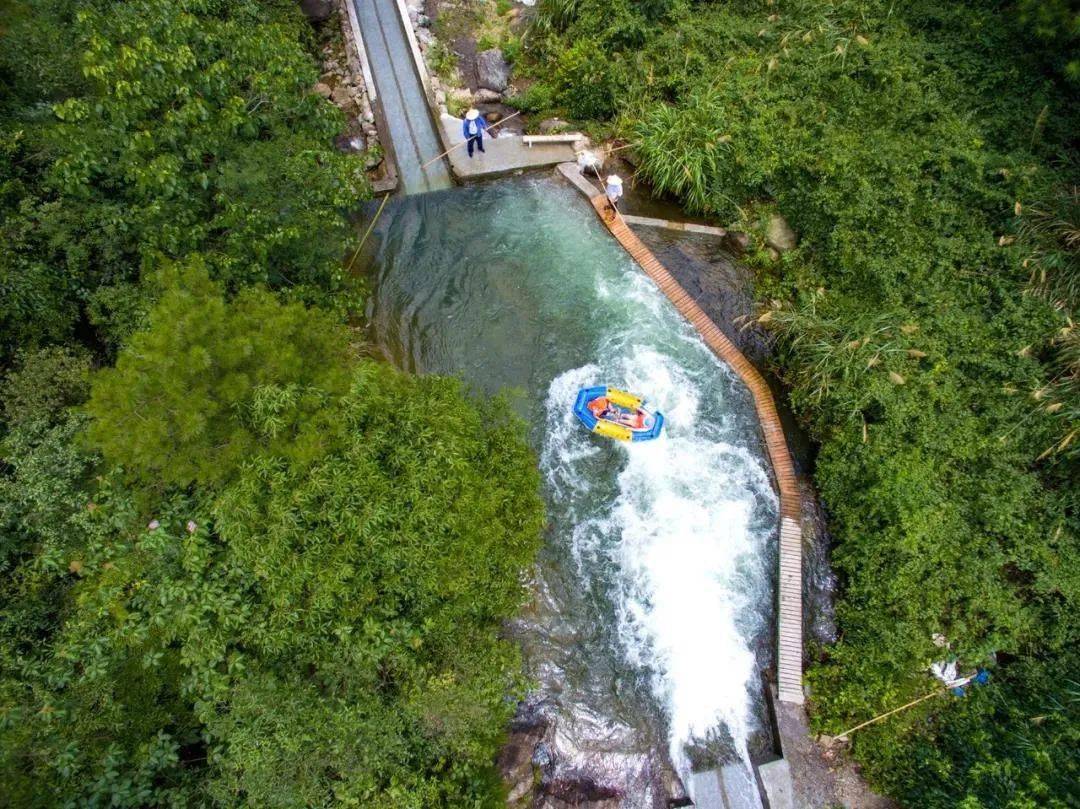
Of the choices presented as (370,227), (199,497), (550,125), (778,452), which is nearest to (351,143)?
(370,227)

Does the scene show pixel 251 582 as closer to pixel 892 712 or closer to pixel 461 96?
pixel 892 712

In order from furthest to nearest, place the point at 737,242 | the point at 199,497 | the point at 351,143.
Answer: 1. the point at 351,143
2. the point at 737,242
3. the point at 199,497

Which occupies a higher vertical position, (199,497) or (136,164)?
(136,164)

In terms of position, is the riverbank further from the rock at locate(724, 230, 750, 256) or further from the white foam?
the white foam

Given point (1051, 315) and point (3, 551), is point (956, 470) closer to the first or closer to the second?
point (1051, 315)

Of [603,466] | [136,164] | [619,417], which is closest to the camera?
[136,164]

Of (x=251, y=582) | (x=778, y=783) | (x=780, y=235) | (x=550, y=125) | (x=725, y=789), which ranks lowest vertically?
(x=725, y=789)

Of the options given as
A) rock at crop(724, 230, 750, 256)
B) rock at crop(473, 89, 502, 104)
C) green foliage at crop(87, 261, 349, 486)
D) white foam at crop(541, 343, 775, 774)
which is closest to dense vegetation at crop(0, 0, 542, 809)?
green foliage at crop(87, 261, 349, 486)

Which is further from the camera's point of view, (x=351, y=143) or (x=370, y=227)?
(x=351, y=143)

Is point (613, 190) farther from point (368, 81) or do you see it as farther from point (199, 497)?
point (199, 497)
